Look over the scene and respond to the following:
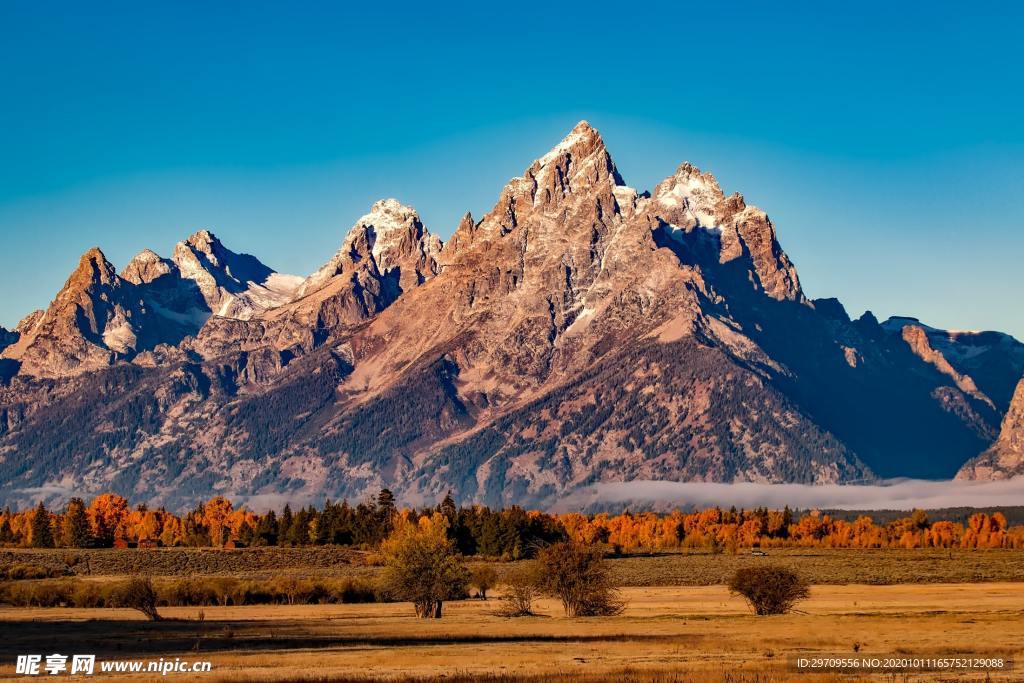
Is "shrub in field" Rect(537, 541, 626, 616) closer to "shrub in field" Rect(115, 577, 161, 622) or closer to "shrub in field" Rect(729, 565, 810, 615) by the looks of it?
"shrub in field" Rect(729, 565, 810, 615)

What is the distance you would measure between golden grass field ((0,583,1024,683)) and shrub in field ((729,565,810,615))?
253cm

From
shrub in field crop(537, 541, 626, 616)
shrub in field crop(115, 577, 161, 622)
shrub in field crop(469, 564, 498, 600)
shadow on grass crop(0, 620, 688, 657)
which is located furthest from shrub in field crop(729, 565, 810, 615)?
shrub in field crop(115, 577, 161, 622)

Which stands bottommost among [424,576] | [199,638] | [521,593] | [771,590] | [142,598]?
[199,638]

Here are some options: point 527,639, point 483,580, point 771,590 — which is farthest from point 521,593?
point 483,580

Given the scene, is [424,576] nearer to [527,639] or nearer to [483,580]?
[483,580]

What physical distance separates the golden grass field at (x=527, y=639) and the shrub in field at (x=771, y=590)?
99.6 inches

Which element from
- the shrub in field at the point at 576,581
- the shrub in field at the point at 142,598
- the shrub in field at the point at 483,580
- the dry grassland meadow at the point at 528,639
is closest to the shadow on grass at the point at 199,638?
the dry grassland meadow at the point at 528,639

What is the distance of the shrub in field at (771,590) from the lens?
136250 millimetres

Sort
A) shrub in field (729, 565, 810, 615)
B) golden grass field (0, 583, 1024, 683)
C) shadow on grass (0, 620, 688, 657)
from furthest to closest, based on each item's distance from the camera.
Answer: shrub in field (729, 565, 810, 615) < shadow on grass (0, 620, 688, 657) < golden grass field (0, 583, 1024, 683)

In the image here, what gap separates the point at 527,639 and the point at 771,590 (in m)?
35.2

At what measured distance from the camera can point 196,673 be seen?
278 feet

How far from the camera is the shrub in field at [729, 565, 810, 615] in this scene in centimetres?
13625

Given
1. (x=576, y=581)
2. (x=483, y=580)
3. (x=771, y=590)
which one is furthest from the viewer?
(x=483, y=580)

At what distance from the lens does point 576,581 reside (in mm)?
142625
